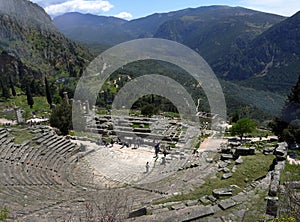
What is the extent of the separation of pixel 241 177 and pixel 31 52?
346 feet

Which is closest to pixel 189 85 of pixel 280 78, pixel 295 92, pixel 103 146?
pixel 280 78

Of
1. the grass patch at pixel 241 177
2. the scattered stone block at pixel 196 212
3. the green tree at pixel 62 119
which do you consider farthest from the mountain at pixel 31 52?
the scattered stone block at pixel 196 212

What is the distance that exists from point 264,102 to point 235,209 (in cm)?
11199

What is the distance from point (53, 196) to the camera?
12578 mm

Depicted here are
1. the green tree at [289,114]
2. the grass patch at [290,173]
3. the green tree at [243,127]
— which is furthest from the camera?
the green tree at [243,127]

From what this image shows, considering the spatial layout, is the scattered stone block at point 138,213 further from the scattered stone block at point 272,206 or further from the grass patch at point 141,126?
the grass patch at point 141,126

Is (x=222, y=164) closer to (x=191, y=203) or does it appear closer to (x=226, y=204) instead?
(x=191, y=203)

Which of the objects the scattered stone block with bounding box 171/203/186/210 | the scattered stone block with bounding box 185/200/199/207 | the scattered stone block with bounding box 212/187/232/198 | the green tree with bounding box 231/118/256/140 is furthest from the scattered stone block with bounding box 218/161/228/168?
the green tree with bounding box 231/118/256/140

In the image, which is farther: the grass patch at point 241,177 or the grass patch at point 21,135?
the grass patch at point 21,135

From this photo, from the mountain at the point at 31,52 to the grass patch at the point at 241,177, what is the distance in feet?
255

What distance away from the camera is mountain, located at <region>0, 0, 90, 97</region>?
303ft

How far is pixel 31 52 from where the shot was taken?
10431 cm

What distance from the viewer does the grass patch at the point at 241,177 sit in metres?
12.1

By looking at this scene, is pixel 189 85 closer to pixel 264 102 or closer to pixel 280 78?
pixel 264 102
